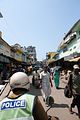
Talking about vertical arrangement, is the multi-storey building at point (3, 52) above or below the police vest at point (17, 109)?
above

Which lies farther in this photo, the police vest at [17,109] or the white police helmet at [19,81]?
the white police helmet at [19,81]

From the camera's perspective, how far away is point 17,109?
10.8 feet

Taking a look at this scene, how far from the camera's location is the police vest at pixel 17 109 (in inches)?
129

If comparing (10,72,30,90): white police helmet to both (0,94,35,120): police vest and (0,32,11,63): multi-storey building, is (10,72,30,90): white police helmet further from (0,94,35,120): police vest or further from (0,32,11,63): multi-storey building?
(0,32,11,63): multi-storey building

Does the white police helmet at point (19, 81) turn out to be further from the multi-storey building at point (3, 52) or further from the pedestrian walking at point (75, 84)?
the multi-storey building at point (3, 52)

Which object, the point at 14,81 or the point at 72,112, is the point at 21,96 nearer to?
the point at 14,81

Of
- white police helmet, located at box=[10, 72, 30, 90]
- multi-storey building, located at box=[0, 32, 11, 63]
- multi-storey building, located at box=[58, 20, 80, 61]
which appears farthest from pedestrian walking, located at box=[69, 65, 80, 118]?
multi-storey building, located at box=[0, 32, 11, 63]

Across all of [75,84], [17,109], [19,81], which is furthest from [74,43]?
[17,109]

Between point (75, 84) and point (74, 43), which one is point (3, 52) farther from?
point (75, 84)

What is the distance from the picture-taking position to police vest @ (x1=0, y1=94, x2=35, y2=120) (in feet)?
10.7

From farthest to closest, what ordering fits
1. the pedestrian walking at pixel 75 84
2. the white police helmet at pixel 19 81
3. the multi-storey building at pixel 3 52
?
the multi-storey building at pixel 3 52 → the pedestrian walking at pixel 75 84 → the white police helmet at pixel 19 81

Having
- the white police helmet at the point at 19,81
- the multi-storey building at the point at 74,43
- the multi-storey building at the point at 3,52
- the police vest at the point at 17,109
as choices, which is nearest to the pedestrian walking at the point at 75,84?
the white police helmet at the point at 19,81

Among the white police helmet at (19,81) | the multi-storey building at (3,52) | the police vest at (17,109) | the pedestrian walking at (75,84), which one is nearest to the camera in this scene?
the police vest at (17,109)

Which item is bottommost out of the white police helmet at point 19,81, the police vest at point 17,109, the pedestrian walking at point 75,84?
the police vest at point 17,109
